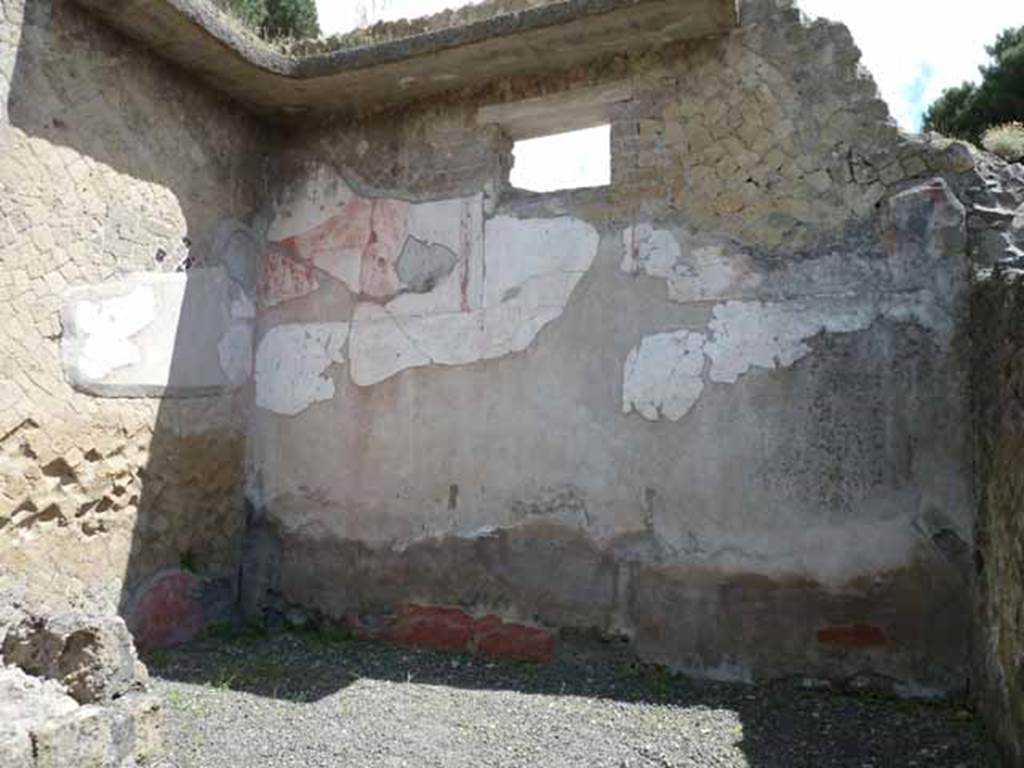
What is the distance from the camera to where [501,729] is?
3018mm

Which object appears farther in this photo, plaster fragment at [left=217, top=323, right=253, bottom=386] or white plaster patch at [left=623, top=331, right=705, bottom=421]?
plaster fragment at [left=217, top=323, right=253, bottom=386]

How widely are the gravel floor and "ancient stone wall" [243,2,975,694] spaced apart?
20 cm

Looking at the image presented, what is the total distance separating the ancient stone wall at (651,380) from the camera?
3.42 m

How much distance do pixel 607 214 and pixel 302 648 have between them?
8.02 ft

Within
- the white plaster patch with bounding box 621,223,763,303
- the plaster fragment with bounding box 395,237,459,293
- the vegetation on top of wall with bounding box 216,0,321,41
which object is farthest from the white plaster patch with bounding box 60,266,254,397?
the vegetation on top of wall with bounding box 216,0,321,41

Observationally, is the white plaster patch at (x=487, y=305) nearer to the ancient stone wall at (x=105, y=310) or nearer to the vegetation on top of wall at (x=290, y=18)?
the ancient stone wall at (x=105, y=310)

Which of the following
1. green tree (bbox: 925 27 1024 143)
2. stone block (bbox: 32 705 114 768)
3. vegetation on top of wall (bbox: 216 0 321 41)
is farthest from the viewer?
green tree (bbox: 925 27 1024 143)

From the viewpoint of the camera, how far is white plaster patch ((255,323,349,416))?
178 inches

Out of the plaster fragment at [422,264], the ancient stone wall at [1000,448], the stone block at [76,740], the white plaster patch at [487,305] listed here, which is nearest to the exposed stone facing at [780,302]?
the ancient stone wall at [1000,448]

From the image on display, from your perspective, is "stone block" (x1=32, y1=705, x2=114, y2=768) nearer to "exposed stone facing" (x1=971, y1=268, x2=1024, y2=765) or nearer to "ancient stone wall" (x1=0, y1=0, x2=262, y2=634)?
"ancient stone wall" (x1=0, y1=0, x2=262, y2=634)

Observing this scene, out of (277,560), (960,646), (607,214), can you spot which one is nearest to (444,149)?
(607,214)

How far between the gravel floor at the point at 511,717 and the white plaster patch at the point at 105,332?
1315 mm

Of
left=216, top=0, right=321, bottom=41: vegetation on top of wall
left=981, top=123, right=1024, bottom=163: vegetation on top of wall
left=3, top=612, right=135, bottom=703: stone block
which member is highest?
left=216, top=0, right=321, bottom=41: vegetation on top of wall

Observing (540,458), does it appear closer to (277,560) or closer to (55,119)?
(277,560)
